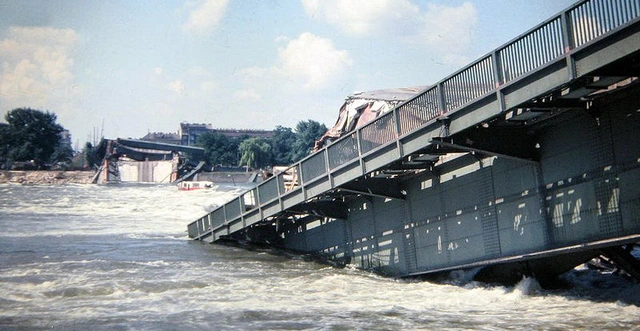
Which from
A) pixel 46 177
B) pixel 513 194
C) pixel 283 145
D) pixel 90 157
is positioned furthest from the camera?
pixel 283 145

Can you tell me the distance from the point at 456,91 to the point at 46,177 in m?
75.7

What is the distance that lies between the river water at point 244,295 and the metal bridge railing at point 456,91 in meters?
3.18

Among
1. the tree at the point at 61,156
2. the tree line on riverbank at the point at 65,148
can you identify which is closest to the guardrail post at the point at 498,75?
the tree line on riverbank at the point at 65,148

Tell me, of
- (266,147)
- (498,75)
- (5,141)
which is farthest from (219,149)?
(498,75)

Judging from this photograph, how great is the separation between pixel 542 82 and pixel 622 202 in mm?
3083

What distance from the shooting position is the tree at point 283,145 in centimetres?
14200

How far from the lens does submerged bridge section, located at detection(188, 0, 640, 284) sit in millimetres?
12570

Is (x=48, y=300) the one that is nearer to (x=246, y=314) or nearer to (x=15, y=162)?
(x=246, y=314)

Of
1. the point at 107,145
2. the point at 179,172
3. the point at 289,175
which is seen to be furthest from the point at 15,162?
the point at 289,175

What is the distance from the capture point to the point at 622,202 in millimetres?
13344

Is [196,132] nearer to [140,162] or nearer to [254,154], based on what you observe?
[254,154]

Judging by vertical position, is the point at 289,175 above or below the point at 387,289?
above

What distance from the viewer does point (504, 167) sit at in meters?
16.5

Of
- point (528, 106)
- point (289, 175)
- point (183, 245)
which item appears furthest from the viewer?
point (183, 245)
